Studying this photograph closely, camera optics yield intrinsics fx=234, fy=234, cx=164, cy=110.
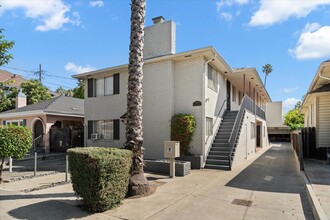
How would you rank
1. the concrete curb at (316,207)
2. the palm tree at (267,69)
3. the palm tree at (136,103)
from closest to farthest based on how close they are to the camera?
the concrete curb at (316,207) < the palm tree at (136,103) < the palm tree at (267,69)

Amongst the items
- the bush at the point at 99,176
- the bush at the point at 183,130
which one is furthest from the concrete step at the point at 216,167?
the bush at the point at 99,176

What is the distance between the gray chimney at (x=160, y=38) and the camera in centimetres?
1405

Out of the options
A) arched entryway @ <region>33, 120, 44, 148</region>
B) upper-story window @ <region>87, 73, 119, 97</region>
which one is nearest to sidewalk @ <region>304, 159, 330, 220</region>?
upper-story window @ <region>87, 73, 119, 97</region>

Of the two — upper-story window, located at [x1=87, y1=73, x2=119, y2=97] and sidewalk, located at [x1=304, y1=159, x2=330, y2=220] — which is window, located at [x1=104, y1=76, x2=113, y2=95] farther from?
sidewalk, located at [x1=304, y1=159, x2=330, y2=220]

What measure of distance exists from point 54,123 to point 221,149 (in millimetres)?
13630

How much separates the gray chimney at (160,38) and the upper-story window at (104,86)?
110 inches

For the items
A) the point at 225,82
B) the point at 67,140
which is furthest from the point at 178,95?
the point at 67,140

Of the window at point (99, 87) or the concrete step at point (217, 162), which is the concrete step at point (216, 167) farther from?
the window at point (99, 87)

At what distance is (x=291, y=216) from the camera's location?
17.4 ft

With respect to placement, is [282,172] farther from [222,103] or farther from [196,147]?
[222,103]

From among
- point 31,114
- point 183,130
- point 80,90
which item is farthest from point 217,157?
point 80,90

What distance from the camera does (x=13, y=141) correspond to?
8.95 metres

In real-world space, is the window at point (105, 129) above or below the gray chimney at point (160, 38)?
below

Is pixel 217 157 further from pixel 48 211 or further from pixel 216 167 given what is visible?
pixel 48 211
